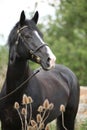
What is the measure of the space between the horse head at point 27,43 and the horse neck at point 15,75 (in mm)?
115

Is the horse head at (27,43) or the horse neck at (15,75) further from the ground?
A: the horse head at (27,43)

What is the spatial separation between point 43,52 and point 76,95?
7.47ft

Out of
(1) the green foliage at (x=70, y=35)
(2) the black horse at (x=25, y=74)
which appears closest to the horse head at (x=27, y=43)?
(2) the black horse at (x=25, y=74)

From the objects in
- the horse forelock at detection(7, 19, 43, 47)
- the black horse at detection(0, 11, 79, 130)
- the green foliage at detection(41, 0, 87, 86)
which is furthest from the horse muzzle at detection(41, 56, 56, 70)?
the green foliage at detection(41, 0, 87, 86)

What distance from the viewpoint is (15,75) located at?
1066 centimetres

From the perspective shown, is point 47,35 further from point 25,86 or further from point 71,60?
point 25,86

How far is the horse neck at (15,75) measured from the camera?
34.8ft

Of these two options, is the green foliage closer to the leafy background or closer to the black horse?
the leafy background

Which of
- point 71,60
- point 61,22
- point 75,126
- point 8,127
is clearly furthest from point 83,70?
point 8,127

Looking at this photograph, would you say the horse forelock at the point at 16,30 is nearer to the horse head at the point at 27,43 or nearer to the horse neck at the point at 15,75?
the horse head at the point at 27,43

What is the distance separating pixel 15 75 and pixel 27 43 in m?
0.61

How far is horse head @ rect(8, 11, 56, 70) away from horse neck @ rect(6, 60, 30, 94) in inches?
4.5

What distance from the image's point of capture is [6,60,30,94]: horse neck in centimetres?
1061

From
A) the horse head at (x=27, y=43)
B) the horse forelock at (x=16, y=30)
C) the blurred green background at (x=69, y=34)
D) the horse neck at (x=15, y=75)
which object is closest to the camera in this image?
→ the horse head at (x=27, y=43)
